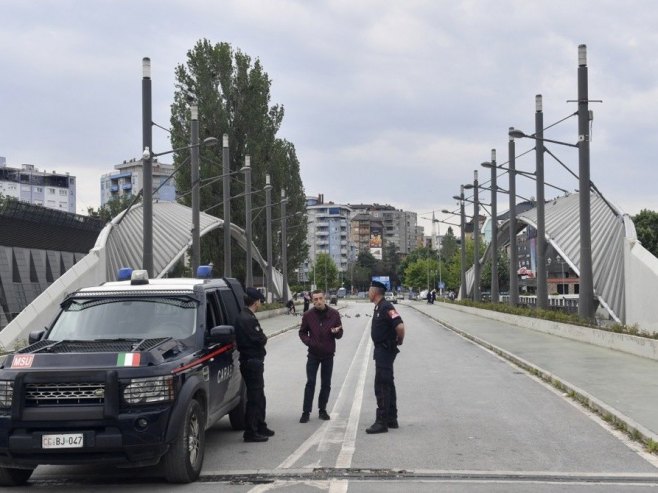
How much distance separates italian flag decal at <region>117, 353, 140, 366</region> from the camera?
653 cm

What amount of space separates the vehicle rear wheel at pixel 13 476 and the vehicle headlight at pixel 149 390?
4.25 ft

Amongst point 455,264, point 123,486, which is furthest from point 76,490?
point 455,264

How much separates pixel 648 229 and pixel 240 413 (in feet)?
244

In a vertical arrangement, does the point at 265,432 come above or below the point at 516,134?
below

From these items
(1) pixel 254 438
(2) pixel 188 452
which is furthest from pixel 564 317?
(2) pixel 188 452

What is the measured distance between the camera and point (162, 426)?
649cm

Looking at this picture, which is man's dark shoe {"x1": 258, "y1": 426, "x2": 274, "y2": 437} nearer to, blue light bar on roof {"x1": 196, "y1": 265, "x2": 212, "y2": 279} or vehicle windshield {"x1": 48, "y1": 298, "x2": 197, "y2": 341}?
vehicle windshield {"x1": 48, "y1": 298, "x2": 197, "y2": 341}

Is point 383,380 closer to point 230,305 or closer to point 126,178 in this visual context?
point 230,305

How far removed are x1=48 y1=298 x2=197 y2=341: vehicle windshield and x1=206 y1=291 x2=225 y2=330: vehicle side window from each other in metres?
0.27

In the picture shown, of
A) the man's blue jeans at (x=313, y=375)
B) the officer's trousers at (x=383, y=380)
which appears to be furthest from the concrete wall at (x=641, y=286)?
the officer's trousers at (x=383, y=380)

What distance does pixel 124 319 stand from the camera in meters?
7.83

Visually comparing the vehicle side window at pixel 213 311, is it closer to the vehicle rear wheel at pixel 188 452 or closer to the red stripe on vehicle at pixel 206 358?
the red stripe on vehicle at pixel 206 358

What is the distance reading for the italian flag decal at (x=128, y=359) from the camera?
6.53 meters

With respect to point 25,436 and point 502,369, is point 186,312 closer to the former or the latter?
point 25,436
